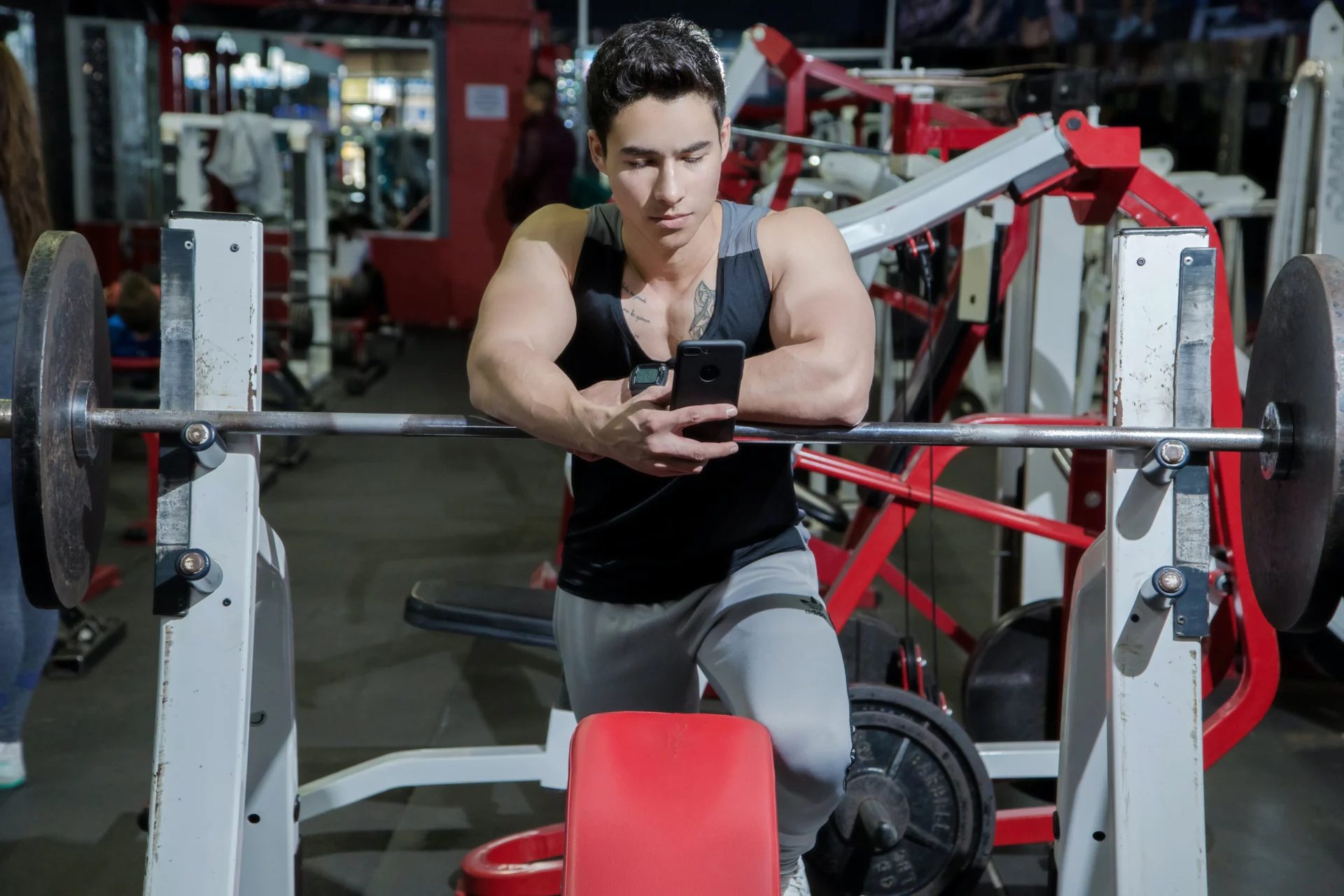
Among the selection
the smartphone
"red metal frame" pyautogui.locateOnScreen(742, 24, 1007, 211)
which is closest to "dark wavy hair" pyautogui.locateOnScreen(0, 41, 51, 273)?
the smartphone

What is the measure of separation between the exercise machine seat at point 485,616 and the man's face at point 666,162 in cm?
100

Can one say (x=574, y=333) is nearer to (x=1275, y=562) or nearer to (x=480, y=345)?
(x=480, y=345)

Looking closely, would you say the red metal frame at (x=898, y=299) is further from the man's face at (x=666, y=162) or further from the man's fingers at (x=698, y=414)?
the man's fingers at (x=698, y=414)

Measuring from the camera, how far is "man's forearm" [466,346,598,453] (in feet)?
4.36

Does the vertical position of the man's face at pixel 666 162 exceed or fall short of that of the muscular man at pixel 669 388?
it exceeds it

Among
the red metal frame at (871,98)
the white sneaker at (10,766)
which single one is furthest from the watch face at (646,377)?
the red metal frame at (871,98)

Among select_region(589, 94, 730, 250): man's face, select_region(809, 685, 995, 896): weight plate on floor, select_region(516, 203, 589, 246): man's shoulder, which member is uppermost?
select_region(589, 94, 730, 250): man's face

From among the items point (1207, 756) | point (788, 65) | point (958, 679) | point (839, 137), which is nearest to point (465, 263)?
point (839, 137)

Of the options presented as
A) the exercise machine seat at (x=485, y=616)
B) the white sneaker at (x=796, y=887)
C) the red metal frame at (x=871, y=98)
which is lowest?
the white sneaker at (x=796, y=887)

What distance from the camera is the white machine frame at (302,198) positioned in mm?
5926

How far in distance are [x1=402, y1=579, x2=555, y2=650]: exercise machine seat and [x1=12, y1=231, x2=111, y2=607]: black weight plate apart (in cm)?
79

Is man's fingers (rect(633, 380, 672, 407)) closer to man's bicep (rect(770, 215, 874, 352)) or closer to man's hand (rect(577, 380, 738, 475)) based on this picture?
man's hand (rect(577, 380, 738, 475))

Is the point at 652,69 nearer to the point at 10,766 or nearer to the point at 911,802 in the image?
the point at 911,802

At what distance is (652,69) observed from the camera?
1.39 metres
